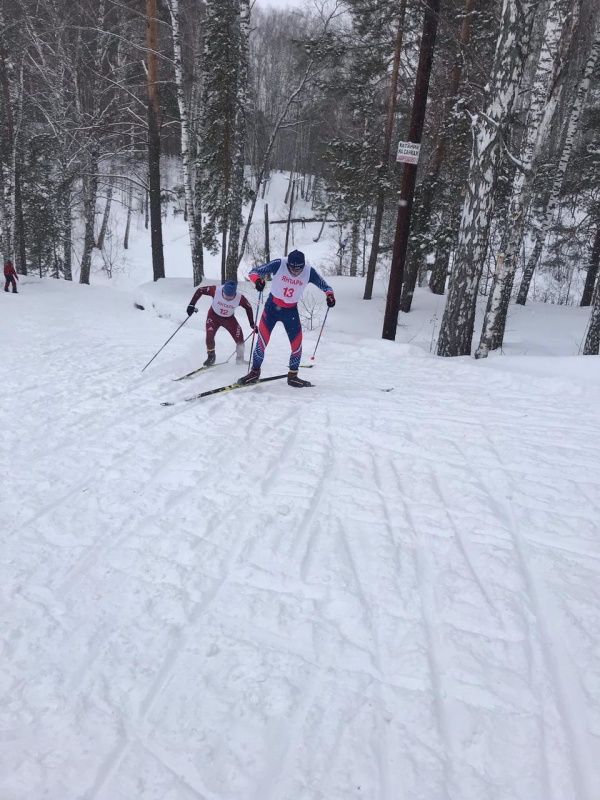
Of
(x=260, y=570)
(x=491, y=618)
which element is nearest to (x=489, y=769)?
(x=491, y=618)

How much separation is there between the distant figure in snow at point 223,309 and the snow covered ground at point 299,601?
198 cm

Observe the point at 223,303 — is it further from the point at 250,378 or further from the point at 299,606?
the point at 299,606

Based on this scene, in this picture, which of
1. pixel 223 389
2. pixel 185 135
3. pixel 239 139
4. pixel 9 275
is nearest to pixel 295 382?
pixel 223 389

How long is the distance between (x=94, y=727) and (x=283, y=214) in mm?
44677

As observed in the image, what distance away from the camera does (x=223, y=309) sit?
726 cm

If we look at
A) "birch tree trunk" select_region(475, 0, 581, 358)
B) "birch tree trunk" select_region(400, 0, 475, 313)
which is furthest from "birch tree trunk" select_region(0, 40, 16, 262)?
"birch tree trunk" select_region(475, 0, 581, 358)

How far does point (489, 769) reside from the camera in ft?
6.23

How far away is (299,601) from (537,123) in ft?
29.4

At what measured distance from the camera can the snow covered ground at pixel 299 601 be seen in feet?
6.32

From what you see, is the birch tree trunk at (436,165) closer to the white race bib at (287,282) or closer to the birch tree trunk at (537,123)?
the birch tree trunk at (537,123)

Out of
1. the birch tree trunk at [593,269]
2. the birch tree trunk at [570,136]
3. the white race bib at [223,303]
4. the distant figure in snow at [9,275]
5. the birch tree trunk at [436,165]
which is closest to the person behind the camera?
the white race bib at [223,303]

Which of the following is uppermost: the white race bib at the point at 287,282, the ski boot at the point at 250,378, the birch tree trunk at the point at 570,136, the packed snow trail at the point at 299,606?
the birch tree trunk at the point at 570,136

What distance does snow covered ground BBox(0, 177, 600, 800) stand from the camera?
193 cm

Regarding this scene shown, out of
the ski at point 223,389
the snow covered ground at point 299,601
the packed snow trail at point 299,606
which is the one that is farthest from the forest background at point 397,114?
the packed snow trail at point 299,606
